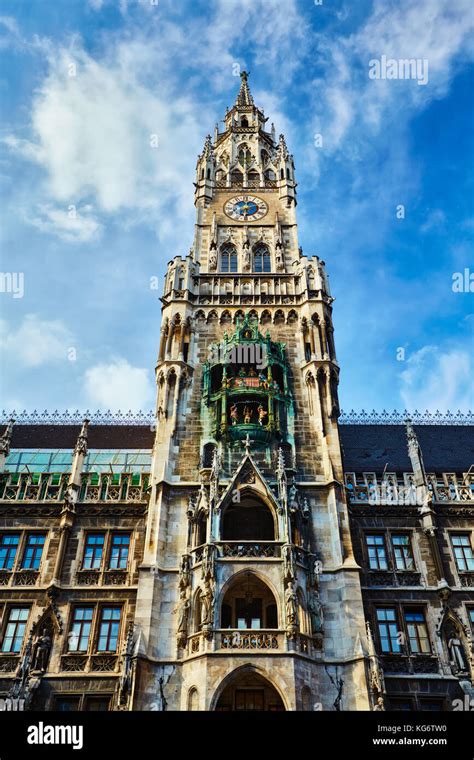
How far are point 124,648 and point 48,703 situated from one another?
9.79 ft

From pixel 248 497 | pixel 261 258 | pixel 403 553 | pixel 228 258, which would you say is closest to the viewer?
pixel 248 497

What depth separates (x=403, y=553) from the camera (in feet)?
82.8

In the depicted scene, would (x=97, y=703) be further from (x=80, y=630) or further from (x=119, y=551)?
(x=119, y=551)

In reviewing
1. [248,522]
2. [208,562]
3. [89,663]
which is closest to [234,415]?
[248,522]

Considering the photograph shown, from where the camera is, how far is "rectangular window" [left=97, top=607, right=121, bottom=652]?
22.8m

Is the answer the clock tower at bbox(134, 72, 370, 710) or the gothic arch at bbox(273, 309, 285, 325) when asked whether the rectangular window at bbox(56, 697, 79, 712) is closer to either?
the clock tower at bbox(134, 72, 370, 710)

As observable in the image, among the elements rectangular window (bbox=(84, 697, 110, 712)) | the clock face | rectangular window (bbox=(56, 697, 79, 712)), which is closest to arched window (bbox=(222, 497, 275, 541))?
rectangular window (bbox=(84, 697, 110, 712))

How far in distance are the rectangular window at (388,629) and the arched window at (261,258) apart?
18.7 meters

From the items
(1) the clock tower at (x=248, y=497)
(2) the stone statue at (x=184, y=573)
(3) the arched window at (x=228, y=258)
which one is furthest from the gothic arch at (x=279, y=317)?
(2) the stone statue at (x=184, y=573)

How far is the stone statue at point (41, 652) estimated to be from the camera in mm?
21891

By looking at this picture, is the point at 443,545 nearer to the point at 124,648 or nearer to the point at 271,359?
the point at 271,359

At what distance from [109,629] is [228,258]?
2023cm

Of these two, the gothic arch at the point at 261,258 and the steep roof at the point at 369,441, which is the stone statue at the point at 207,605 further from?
the gothic arch at the point at 261,258

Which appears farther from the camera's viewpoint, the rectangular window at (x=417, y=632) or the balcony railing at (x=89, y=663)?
the rectangular window at (x=417, y=632)
